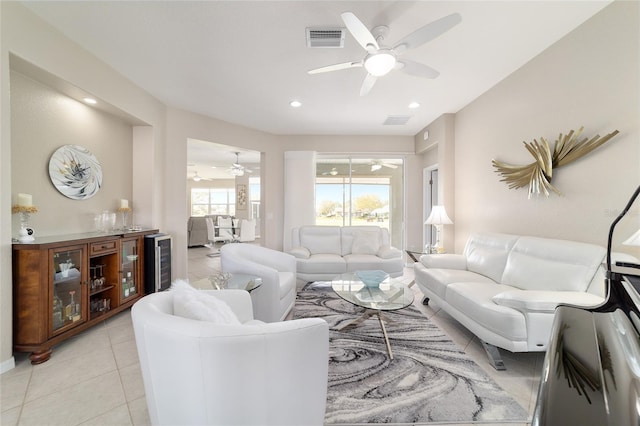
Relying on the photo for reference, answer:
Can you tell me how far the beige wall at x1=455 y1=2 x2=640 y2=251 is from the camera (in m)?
1.91

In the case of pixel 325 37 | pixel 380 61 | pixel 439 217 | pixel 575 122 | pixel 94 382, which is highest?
pixel 325 37

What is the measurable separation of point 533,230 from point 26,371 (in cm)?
455

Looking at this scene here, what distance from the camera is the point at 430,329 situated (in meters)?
2.55

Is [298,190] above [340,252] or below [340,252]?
above

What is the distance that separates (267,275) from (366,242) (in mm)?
2205

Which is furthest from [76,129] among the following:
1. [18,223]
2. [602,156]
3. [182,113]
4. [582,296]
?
[602,156]

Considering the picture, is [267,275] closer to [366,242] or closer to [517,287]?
[366,242]

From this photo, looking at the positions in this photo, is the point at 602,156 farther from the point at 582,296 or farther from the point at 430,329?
the point at 430,329

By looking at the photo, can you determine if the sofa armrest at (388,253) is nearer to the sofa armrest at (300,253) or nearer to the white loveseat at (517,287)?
the white loveseat at (517,287)

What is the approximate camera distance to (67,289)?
2.29 m

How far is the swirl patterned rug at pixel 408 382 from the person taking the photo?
149 cm

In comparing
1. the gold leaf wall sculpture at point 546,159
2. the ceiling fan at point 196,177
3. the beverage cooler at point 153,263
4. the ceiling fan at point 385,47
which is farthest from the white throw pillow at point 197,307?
the ceiling fan at point 196,177

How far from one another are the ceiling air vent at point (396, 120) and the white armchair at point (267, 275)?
2.94 metres

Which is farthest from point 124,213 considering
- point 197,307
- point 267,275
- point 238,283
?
point 197,307
